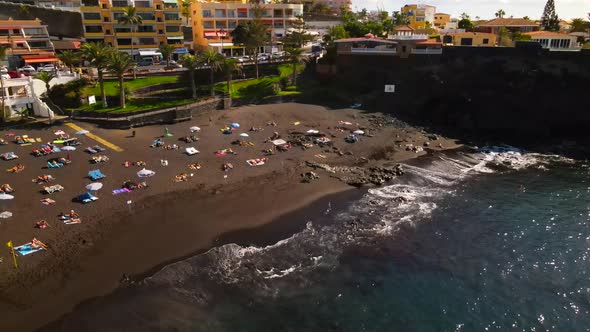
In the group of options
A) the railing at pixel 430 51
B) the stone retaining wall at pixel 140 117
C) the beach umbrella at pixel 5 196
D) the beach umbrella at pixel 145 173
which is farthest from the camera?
the railing at pixel 430 51

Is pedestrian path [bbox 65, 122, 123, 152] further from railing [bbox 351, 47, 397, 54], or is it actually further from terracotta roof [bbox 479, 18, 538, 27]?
terracotta roof [bbox 479, 18, 538, 27]

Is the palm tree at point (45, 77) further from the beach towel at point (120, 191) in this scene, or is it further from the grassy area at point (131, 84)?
the beach towel at point (120, 191)

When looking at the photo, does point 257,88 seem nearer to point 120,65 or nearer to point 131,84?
point 131,84

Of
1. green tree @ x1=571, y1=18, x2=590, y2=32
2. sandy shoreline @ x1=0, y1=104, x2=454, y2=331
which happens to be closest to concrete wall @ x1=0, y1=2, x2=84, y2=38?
sandy shoreline @ x1=0, y1=104, x2=454, y2=331

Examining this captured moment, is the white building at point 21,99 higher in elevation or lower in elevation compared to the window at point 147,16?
lower

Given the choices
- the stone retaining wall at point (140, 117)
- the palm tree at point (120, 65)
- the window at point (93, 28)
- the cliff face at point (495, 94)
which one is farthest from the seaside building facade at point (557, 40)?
the window at point (93, 28)
